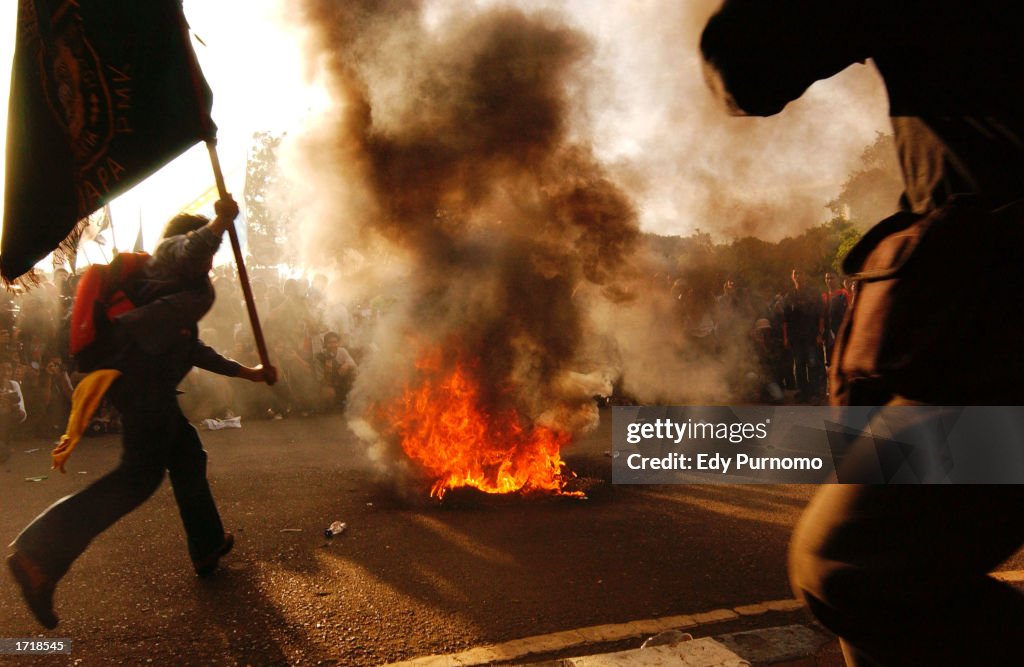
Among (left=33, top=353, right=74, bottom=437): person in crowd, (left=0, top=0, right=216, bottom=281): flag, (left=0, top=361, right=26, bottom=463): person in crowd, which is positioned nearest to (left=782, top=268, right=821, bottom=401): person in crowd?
(left=0, top=0, right=216, bottom=281): flag

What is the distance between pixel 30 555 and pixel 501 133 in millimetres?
4488

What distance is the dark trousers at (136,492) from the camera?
314 centimetres

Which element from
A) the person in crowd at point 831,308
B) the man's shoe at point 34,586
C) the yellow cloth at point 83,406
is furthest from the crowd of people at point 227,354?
the person in crowd at point 831,308

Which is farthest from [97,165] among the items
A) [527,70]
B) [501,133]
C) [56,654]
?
[527,70]

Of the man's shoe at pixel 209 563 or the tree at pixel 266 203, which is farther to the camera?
the tree at pixel 266 203

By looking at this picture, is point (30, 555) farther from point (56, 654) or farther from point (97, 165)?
point (97, 165)

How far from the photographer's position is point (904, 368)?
50.2 inches

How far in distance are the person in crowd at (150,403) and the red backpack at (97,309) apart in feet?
0.18

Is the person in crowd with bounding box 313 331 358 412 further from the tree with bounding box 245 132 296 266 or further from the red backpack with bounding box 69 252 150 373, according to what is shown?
the red backpack with bounding box 69 252 150 373

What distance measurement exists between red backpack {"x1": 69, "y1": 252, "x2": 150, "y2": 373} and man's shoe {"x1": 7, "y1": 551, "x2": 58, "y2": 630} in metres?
0.92

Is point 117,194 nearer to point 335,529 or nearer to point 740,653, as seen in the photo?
point 335,529

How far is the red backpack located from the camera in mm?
3324

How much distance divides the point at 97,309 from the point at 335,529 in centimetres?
217

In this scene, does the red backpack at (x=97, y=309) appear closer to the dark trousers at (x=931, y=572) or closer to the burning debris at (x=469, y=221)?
the burning debris at (x=469, y=221)
